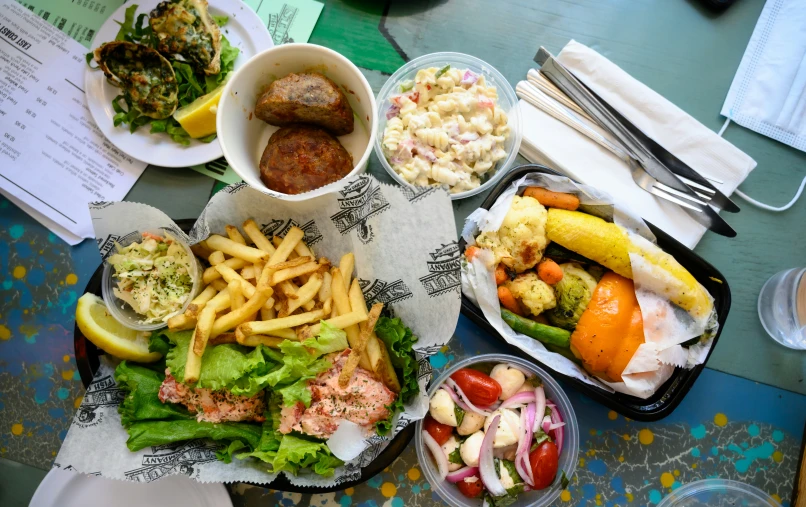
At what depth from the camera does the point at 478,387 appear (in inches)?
51.4

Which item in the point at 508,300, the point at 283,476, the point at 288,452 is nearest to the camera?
the point at 288,452

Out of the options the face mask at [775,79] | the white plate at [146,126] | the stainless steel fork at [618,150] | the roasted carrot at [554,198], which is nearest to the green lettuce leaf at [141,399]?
the white plate at [146,126]

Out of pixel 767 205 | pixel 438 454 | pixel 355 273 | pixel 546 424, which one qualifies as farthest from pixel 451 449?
pixel 767 205

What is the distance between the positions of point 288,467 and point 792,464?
4.39 ft

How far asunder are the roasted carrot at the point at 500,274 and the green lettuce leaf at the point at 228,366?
1.87 ft

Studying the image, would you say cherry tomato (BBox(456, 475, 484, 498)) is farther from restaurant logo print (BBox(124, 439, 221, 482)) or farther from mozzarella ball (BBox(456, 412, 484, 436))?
restaurant logo print (BBox(124, 439, 221, 482))

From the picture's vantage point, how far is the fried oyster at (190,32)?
138cm

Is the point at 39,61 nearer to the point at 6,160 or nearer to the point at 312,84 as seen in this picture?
the point at 6,160

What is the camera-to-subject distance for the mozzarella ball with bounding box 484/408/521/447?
1.29 metres

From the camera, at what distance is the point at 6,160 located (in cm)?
147

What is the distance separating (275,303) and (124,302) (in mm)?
366

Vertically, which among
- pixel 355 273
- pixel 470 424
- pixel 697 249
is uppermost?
pixel 697 249

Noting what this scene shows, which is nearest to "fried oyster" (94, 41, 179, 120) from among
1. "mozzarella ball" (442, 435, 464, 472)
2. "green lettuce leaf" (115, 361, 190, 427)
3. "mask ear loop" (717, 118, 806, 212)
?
"green lettuce leaf" (115, 361, 190, 427)

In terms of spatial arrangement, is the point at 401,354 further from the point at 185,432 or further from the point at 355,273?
the point at 185,432
